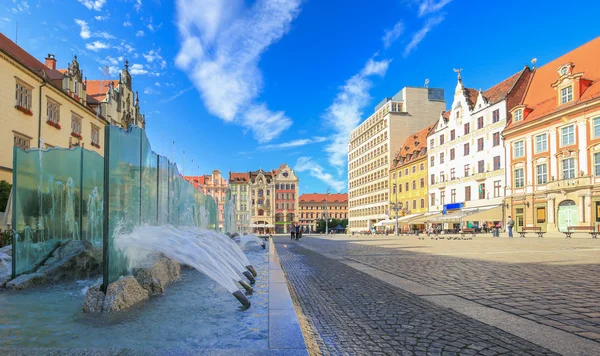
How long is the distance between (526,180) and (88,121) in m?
44.7

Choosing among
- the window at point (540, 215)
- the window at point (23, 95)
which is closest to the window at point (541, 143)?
the window at point (540, 215)

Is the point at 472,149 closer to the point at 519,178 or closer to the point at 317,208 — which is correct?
the point at 519,178

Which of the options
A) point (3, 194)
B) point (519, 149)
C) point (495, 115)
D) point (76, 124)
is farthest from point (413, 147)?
point (3, 194)

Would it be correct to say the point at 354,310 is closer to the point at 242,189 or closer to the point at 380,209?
the point at 380,209

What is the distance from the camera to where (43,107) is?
2947cm

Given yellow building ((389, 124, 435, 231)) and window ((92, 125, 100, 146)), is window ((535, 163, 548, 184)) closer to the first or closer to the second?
yellow building ((389, 124, 435, 231))

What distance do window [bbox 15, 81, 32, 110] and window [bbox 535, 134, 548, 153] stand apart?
44893 millimetres

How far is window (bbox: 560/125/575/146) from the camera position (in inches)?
1427

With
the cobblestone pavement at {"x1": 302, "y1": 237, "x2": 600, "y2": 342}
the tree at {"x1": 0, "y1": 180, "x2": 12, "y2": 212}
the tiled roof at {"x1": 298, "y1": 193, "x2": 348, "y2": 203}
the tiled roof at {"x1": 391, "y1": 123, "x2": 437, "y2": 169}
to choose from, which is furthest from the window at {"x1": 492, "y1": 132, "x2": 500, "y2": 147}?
the tiled roof at {"x1": 298, "y1": 193, "x2": 348, "y2": 203}

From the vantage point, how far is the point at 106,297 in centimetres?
519

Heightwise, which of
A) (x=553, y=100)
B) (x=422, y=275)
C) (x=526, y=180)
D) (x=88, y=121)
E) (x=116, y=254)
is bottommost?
(x=422, y=275)

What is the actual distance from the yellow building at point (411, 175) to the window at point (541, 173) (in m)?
23.7

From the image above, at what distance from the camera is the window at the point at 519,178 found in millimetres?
42556

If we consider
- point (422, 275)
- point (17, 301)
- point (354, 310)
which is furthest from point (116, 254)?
point (422, 275)
